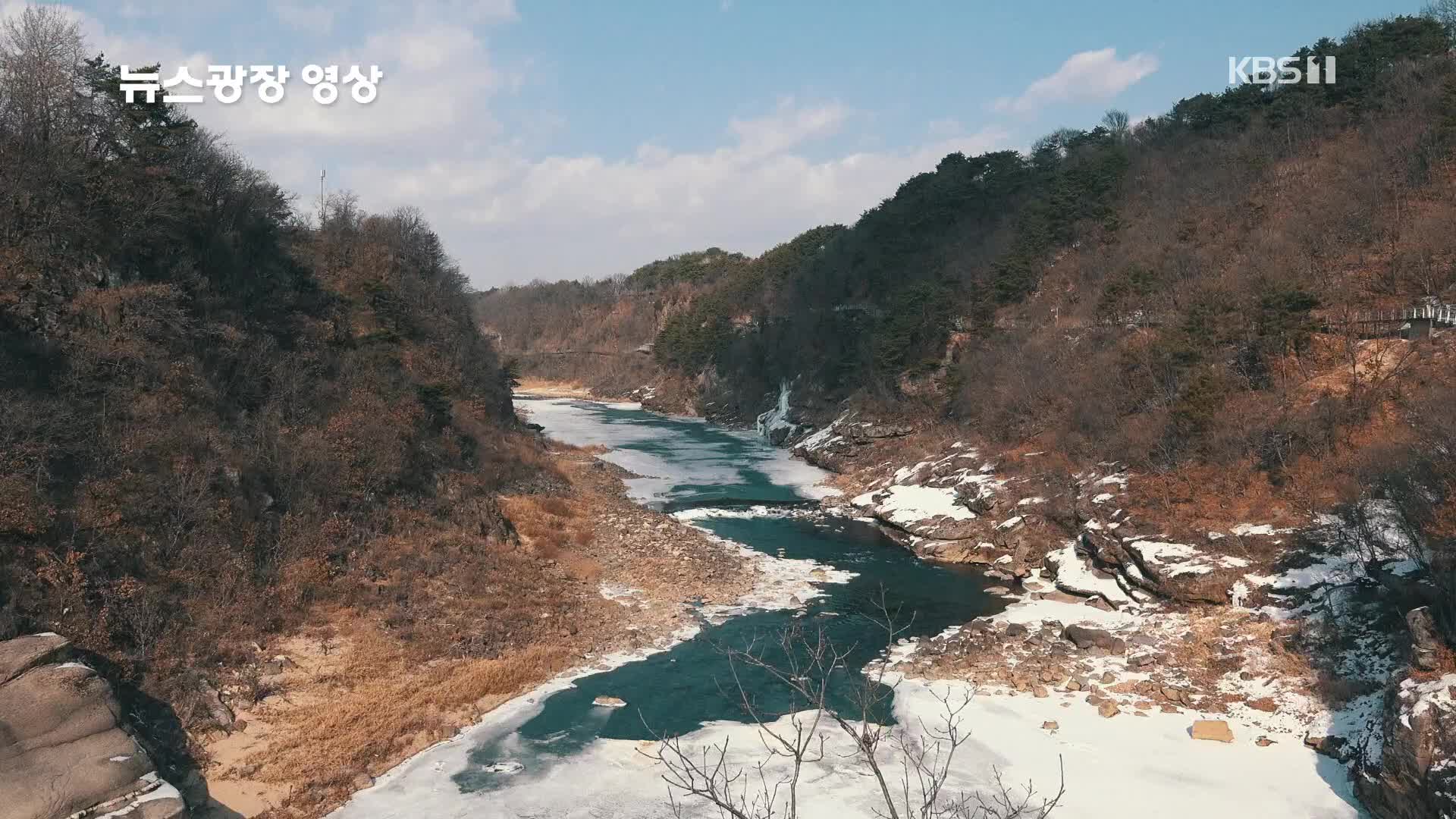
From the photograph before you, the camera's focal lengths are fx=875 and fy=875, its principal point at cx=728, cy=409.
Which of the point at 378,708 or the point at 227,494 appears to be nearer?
the point at 378,708

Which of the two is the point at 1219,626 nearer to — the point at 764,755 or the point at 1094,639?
the point at 1094,639

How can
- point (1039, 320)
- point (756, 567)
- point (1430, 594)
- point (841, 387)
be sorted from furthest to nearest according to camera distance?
point (841, 387)
point (1039, 320)
point (756, 567)
point (1430, 594)

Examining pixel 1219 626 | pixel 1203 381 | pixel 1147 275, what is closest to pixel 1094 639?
pixel 1219 626

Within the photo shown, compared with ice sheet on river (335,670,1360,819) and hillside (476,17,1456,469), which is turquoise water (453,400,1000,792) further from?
hillside (476,17,1456,469)

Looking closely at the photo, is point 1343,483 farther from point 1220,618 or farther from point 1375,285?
point 1375,285

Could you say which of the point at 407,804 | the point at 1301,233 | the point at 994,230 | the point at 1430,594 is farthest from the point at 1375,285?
the point at 407,804
